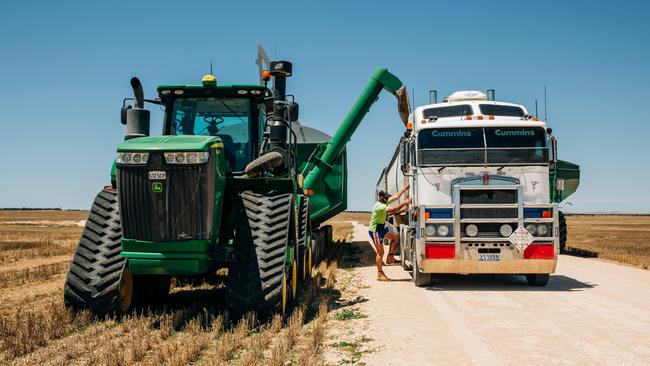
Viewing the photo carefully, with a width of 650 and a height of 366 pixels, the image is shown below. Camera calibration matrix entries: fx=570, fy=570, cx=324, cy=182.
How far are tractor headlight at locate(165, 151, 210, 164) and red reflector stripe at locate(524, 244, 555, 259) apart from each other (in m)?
6.78

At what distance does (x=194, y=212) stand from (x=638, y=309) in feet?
22.2

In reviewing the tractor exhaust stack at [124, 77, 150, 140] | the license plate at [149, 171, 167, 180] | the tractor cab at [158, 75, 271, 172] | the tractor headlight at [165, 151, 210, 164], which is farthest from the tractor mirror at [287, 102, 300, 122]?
the license plate at [149, 171, 167, 180]

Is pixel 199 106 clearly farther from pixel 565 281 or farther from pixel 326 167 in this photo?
pixel 565 281

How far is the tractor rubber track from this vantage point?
6973 mm

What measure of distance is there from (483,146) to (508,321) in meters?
4.37

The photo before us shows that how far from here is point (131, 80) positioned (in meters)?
8.17

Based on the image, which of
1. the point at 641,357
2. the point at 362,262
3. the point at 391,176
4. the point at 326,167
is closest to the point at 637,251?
the point at 391,176

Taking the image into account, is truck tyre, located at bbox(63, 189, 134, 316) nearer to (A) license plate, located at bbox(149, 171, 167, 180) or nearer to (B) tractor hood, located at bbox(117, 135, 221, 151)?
(A) license plate, located at bbox(149, 171, 167, 180)

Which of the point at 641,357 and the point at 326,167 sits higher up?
the point at 326,167

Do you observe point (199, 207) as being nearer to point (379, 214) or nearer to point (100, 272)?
point (100, 272)

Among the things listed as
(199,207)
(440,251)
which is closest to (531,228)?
(440,251)

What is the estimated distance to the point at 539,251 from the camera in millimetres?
10789

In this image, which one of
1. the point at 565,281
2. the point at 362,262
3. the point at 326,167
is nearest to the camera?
the point at 565,281

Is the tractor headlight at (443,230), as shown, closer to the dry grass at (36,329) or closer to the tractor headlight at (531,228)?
the tractor headlight at (531,228)
